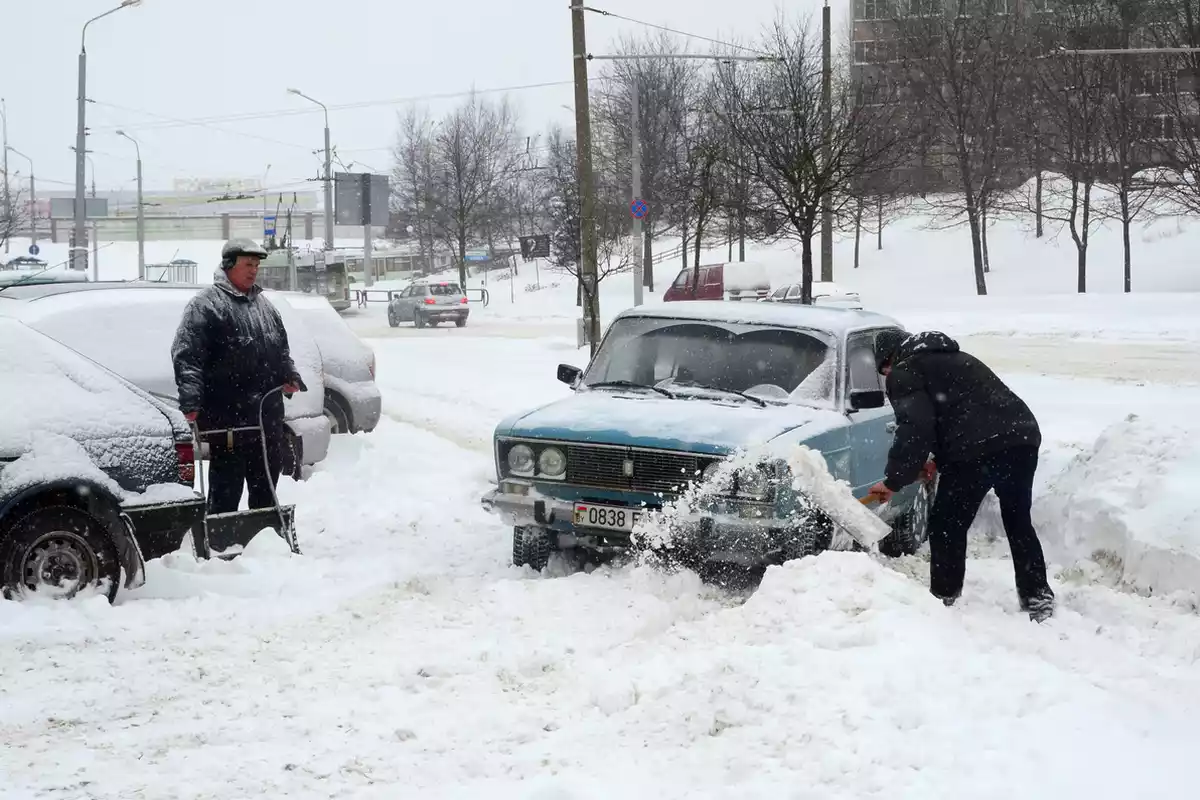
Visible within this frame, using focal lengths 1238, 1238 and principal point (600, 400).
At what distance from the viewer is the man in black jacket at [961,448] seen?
5.87 meters

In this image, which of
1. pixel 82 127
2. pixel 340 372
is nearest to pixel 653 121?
pixel 82 127

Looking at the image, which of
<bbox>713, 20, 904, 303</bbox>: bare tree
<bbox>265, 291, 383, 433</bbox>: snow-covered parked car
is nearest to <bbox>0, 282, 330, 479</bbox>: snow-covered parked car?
<bbox>265, 291, 383, 433</bbox>: snow-covered parked car

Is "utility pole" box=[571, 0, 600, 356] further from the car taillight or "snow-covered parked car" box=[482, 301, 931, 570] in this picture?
the car taillight

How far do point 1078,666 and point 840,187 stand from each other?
2183cm

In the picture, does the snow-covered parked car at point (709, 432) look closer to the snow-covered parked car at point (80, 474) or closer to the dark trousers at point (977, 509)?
the dark trousers at point (977, 509)

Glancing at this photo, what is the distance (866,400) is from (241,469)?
3550mm

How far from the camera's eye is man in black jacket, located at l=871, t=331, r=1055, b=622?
5.87 metres

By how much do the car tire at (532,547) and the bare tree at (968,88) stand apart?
37534mm

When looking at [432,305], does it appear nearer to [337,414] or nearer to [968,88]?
[968,88]

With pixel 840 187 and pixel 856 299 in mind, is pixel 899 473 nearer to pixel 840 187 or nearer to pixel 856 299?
pixel 840 187

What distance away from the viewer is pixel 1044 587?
19.4 ft

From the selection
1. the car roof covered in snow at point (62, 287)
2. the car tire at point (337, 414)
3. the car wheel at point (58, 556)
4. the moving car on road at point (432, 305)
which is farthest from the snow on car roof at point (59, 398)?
the moving car on road at point (432, 305)

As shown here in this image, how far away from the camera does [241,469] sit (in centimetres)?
704

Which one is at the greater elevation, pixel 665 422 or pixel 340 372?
pixel 340 372
